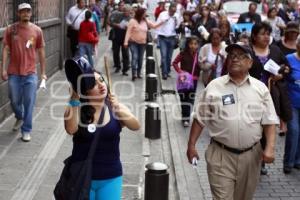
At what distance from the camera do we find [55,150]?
313 inches

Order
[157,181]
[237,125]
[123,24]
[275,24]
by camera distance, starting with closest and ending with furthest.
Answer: [237,125] < [157,181] < [123,24] < [275,24]

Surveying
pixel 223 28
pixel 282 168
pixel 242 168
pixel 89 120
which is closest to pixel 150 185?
pixel 242 168

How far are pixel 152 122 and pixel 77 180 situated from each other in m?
4.86

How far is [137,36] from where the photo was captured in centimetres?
1376

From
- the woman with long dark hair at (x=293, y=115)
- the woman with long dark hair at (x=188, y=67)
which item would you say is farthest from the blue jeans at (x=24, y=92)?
the woman with long dark hair at (x=293, y=115)

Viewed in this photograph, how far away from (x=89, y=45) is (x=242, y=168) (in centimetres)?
934

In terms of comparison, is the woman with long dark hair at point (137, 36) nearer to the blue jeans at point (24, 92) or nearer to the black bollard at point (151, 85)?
the black bollard at point (151, 85)

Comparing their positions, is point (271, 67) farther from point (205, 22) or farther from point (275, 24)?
point (275, 24)

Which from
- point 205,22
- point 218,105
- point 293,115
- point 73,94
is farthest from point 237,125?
point 205,22

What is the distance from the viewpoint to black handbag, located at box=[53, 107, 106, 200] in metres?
3.93

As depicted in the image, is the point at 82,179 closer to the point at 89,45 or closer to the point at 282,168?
the point at 282,168

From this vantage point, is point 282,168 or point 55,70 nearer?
point 282,168

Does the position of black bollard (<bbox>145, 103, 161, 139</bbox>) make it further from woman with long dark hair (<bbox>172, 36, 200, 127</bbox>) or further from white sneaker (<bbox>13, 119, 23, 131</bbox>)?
white sneaker (<bbox>13, 119, 23, 131</bbox>)

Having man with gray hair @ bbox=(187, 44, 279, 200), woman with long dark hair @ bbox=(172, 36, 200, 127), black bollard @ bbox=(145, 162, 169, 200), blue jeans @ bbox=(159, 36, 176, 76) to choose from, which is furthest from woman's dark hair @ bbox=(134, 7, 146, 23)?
man with gray hair @ bbox=(187, 44, 279, 200)
